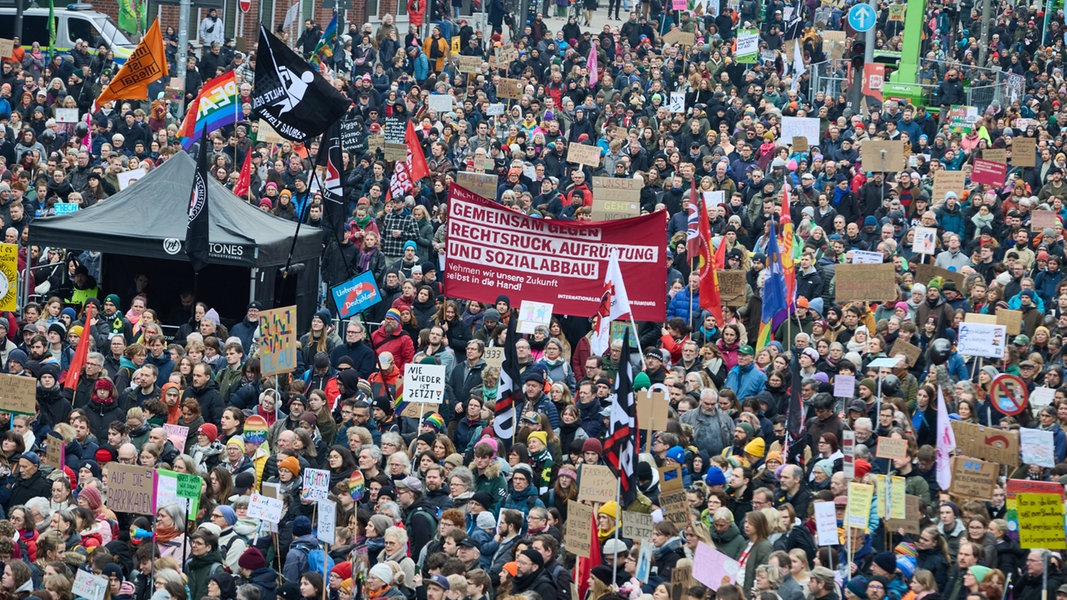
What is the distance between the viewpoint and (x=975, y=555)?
39.3 feet

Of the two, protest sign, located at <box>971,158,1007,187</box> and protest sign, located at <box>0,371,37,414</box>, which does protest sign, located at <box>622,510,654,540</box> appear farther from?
protest sign, located at <box>971,158,1007,187</box>

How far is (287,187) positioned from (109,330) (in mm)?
5706

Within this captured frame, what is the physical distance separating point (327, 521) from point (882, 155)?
41.5 feet

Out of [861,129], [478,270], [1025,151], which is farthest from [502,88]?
[478,270]

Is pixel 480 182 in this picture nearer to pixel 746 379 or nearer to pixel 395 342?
pixel 395 342

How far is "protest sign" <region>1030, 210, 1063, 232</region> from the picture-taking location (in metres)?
20.8

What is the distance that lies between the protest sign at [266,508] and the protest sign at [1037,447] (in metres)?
5.25

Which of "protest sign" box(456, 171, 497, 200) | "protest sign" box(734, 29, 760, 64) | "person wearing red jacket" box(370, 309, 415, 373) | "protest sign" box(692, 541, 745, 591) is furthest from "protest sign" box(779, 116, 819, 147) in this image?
"protest sign" box(692, 541, 745, 591)

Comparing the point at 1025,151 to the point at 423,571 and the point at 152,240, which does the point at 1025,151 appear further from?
the point at 423,571

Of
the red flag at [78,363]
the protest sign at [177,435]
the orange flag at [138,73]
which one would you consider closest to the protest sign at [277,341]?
the protest sign at [177,435]

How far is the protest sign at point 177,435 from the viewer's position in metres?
14.6

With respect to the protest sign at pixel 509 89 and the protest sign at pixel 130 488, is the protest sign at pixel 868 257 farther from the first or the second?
the protest sign at pixel 509 89

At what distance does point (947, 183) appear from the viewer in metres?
22.4

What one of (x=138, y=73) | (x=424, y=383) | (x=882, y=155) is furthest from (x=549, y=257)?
(x=138, y=73)
